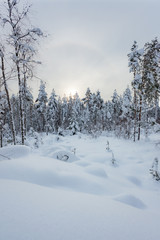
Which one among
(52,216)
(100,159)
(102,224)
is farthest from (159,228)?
(100,159)

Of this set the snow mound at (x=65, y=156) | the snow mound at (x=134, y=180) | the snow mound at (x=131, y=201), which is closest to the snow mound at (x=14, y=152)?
the snow mound at (x=65, y=156)

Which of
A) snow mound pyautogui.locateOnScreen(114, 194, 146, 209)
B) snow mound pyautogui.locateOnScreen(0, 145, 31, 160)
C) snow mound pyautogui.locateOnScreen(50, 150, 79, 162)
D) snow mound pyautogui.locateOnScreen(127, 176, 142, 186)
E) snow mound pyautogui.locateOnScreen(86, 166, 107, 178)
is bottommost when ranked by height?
snow mound pyautogui.locateOnScreen(127, 176, 142, 186)

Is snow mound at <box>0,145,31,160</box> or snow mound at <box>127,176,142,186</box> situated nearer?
snow mound at <box>127,176,142,186</box>

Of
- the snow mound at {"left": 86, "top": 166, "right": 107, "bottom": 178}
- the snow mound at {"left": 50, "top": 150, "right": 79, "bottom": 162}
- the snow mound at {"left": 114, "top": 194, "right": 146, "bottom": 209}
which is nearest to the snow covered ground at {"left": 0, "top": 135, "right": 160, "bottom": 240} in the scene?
the snow mound at {"left": 114, "top": 194, "right": 146, "bottom": 209}

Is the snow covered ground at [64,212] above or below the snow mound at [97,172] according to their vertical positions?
above

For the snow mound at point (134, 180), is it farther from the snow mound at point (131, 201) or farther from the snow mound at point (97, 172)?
the snow mound at point (131, 201)

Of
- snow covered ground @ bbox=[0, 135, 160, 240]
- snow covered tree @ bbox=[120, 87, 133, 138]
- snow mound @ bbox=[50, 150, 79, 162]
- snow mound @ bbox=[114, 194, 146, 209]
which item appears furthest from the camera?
snow covered tree @ bbox=[120, 87, 133, 138]

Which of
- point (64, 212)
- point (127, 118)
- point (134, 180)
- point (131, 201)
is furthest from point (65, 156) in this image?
point (127, 118)

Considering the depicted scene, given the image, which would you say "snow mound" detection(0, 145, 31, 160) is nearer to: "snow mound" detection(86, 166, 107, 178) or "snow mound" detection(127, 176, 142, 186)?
"snow mound" detection(86, 166, 107, 178)

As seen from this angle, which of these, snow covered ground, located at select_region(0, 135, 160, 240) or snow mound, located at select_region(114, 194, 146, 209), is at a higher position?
snow covered ground, located at select_region(0, 135, 160, 240)

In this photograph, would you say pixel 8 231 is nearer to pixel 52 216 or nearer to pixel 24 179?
pixel 52 216

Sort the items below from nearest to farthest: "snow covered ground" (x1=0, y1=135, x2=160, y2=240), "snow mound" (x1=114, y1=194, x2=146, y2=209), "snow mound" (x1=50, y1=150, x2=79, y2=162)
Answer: "snow covered ground" (x1=0, y1=135, x2=160, y2=240) < "snow mound" (x1=114, y1=194, x2=146, y2=209) < "snow mound" (x1=50, y1=150, x2=79, y2=162)

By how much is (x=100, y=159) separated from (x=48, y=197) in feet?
11.2

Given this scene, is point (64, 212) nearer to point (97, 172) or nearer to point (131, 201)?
point (131, 201)
